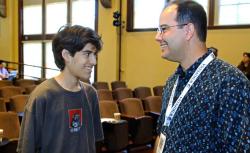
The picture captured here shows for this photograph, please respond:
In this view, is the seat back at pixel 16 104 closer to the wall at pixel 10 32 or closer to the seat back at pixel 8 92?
the seat back at pixel 8 92

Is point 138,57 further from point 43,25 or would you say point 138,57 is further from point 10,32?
point 10,32

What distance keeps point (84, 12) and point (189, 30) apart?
9.20 m

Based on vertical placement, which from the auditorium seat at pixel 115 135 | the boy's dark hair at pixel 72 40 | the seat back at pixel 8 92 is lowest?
the auditorium seat at pixel 115 135

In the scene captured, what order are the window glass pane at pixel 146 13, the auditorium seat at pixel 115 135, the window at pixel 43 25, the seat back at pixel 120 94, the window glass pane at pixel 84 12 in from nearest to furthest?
the auditorium seat at pixel 115 135 < the seat back at pixel 120 94 < the window glass pane at pixel 146 13 < the window glass pane at pixel 84 12 < the window at pixel 43 25

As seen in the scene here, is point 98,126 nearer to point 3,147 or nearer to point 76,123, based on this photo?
point 76,123

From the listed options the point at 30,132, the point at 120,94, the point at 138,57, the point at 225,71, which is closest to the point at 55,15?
the point at 138,57

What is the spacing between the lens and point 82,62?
1825mm

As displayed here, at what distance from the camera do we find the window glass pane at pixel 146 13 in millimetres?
8836

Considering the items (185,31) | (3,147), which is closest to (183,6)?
(185,31)

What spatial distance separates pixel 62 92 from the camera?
5.95 feet

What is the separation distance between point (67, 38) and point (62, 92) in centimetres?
28

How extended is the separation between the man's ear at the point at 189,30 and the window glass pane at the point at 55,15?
381 inches

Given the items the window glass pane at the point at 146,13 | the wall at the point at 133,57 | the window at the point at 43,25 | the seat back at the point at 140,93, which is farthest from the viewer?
the window at the point at 43,25

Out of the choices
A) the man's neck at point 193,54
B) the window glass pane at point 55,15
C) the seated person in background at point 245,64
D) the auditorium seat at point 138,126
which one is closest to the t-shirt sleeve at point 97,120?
the man's neck at point 193,54
